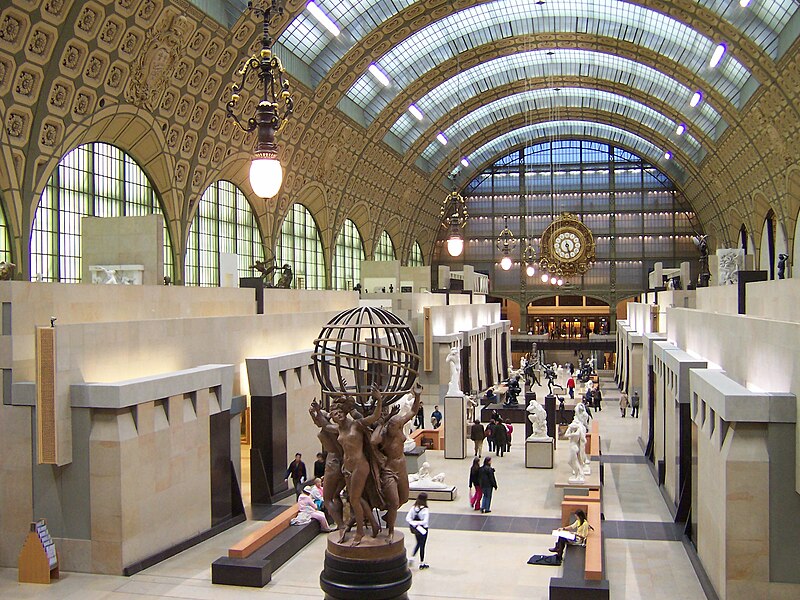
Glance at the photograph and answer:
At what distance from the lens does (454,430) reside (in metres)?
23.1

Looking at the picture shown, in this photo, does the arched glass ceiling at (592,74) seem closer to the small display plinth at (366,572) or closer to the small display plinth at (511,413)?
the small display plinth at (511,413)

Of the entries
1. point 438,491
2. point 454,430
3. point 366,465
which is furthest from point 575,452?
point 366,465

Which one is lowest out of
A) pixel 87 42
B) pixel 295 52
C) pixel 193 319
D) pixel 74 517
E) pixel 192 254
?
pixel 74 517

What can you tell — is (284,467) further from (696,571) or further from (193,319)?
(696,571)

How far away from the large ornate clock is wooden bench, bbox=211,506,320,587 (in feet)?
107

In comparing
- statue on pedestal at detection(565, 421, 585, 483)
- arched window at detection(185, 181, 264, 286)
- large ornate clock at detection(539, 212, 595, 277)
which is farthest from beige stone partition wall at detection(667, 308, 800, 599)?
large ornate clock at detection(539, 212, 595, 277)

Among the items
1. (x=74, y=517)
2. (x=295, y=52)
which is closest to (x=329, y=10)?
(x=295, y=52)

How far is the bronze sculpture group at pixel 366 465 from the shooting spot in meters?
8.52

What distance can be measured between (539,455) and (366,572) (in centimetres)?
1453

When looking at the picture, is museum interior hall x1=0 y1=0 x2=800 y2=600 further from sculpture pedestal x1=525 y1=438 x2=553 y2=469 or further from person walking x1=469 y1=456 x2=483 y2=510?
person walking x1=469 y1=456 x2=483 y2=510

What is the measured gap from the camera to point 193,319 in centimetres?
1634

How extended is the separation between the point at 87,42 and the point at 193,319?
32.4 feet

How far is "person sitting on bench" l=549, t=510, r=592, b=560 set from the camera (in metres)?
13.4

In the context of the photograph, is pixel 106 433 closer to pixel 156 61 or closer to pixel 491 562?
pixel 491 562
